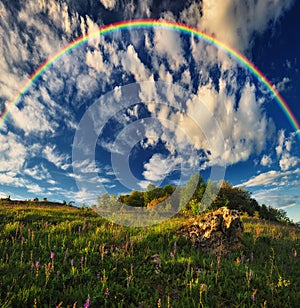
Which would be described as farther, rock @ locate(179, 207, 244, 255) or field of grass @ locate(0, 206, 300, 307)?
rock @ locate(179, 207, 244, 255)

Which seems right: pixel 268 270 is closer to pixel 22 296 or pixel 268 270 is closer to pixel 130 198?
pixel 22 296

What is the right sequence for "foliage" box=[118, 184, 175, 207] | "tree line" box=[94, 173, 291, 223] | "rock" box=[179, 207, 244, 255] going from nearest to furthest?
"rock" box=[179, 207, 244, 255] → "tree line" box=[94, 173, 291, 223] → "foliage" box=[118, 184, 175, 207]

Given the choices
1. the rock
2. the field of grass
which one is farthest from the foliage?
the field of grass

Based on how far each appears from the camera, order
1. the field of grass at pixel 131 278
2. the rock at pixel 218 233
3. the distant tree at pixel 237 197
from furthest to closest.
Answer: the distant tree at pixel 237 197 < the rock at pixel 218 233 < the field of grass at pixel 131 278

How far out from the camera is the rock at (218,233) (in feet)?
25.0

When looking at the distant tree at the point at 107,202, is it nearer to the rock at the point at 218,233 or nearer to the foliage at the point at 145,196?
the foliage at the point at 145,196

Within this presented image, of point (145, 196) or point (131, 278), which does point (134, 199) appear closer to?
point (145, 196)

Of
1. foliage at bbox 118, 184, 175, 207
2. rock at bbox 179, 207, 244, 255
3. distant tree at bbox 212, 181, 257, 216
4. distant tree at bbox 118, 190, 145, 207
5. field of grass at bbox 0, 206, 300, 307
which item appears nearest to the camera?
field of grass at bbox 0, 206, 300, 307

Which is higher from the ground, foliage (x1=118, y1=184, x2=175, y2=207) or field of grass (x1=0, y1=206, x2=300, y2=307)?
foliage (x1=118, y1=184, x2=175, y2=207)

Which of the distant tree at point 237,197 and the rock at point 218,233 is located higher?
the distant tree at point 237,197

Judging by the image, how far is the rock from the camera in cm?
761

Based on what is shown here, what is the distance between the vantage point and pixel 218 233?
26.0 ft

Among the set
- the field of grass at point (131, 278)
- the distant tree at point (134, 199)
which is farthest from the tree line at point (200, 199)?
the field of grass at point (131, 278)

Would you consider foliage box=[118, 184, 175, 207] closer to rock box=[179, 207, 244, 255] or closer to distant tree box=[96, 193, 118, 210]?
distant tree box=[96, 193, 118, 210]
